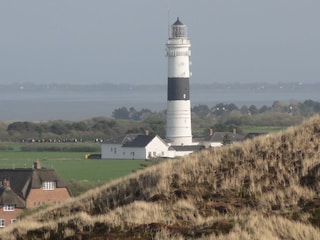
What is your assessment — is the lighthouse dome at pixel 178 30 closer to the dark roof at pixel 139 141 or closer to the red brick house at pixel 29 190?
the dark roof at pixel 139 141

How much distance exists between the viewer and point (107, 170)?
214ft

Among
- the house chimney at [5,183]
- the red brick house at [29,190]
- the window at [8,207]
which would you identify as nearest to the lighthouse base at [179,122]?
the red brick house at [29,190]

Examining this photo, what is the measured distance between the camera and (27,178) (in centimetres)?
4856

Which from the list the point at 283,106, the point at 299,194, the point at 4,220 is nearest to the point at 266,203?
the point at 299,194

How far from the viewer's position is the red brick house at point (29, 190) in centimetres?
4416

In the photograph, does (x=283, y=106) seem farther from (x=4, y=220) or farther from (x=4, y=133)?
(x=4, y=220)

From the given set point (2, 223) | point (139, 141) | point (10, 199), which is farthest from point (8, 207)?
point (139, 141)

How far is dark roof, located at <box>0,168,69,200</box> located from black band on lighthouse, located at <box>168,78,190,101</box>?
81.8 ft

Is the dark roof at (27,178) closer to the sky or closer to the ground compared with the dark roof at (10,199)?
closer to the sky

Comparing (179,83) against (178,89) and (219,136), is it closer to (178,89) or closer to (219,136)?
(178,89)

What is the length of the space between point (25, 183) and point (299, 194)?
29.9m

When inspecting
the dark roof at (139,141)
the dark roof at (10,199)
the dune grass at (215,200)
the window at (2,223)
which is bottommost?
the window at (2,223)

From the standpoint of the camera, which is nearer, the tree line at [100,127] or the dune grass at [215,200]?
the dune grass at [215,200]

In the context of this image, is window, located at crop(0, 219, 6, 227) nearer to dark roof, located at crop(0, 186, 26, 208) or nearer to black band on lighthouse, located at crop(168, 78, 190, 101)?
dark roof, located at crop(0, 186, 26, 208)
